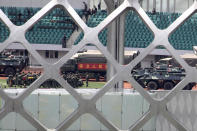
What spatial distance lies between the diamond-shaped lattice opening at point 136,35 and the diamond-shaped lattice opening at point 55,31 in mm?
5639

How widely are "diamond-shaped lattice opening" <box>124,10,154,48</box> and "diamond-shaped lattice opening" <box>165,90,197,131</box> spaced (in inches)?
1190

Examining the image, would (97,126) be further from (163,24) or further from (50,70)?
(163,24)

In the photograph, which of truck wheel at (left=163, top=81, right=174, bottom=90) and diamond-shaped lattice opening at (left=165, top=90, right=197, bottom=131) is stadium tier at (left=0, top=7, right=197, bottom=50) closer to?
truck wheel at (left=163, top=81, right=174, bottom=90)

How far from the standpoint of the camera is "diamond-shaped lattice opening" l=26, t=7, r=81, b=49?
41375 millimetres

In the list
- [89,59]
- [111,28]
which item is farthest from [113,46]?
[89,59]

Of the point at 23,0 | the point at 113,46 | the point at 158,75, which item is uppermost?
the point at 23,0

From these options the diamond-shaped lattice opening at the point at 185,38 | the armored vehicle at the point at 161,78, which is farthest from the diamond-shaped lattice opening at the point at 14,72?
the diamond-shaped lattice opening at the point at 185,38

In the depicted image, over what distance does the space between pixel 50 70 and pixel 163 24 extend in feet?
128

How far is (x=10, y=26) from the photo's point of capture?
493cm

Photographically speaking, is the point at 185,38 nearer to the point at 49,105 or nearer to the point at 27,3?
the point at 27,3

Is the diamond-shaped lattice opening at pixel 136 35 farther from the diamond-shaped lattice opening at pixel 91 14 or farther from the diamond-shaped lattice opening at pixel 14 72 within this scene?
the diamond-shaped lattice opening at pixel 14 72

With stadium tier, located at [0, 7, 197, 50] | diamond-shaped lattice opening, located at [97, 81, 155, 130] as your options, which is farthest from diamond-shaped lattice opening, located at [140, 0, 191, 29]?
diamond-shaped lattice opening, located at [97, 81, 155, 130]

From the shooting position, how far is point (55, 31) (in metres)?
42.8

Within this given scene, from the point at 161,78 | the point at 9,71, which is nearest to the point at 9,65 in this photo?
the point at 9,71
